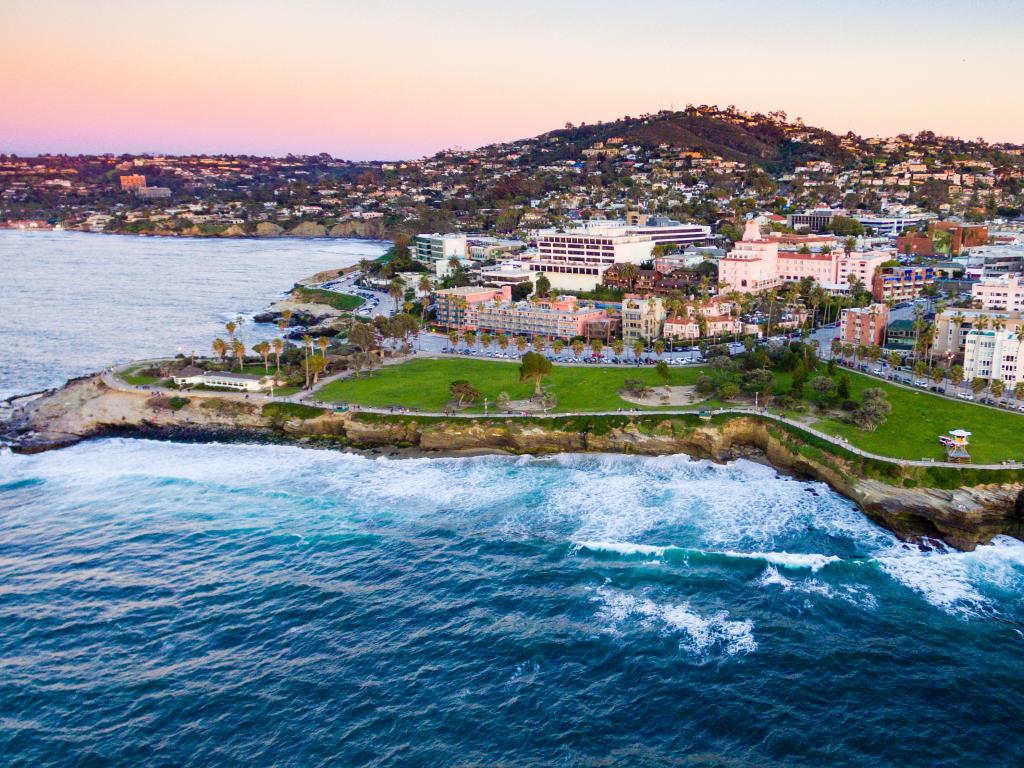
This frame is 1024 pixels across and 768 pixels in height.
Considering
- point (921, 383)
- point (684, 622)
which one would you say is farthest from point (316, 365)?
point (921, 383)

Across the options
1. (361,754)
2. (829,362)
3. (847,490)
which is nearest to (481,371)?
(829,362)

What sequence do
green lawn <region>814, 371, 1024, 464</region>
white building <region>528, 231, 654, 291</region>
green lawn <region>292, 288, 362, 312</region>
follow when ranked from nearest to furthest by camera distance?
green lawn <region>814, 371, 1024, 464</region>
white building <region>528, 231, 654, 291</region>
green lawn <region>292, 288, 362, 312</region>

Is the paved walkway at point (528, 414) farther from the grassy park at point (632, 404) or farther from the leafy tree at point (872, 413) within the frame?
the leafy tree at point (872, 413)

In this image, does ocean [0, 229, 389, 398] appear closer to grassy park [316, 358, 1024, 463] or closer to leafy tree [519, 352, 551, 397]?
grassy park [316, 358, 1024, 463]

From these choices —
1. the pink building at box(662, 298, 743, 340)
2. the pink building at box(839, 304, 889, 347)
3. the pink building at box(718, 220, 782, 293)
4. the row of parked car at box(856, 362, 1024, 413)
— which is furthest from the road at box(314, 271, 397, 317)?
the row of parked car at box(856, 362, 1024, 413)

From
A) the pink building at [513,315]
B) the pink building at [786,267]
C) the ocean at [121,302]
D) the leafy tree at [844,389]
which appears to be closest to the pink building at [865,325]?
the leafy tree at [844,389]

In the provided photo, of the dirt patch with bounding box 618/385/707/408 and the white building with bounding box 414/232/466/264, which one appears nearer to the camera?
the dirt patch with bounding box 618/385/707/408

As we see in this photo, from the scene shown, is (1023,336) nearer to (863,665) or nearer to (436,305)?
(863,665)

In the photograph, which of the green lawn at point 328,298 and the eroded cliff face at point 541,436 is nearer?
the eroded cliff face at point 541,436
